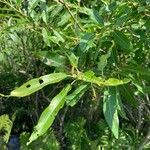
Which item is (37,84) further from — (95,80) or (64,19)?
(64,19)

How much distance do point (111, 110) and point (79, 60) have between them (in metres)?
0.24

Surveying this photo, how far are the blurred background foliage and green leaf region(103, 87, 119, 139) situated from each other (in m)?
0.06

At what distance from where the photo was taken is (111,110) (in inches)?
64.6

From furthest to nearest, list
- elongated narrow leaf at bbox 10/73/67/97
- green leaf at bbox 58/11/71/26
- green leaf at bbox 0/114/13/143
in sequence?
green leaf at bbox 0/114/13/143
green leaf at bbox 58/11/71/26
elongated narrow leaf at bbox 10/73/67/97

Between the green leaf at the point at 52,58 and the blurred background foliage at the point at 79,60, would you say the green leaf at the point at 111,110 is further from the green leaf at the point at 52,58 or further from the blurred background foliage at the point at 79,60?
the green leaf at the point at 52,58

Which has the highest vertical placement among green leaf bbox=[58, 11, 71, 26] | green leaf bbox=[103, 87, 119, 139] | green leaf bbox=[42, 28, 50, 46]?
green leaf bbox=[42, 28, 50, 46]

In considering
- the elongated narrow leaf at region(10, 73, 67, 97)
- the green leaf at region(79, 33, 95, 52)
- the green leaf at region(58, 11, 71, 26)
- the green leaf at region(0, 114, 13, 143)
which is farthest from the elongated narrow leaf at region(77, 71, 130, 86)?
the green leaf at region(0, 114, 13, 143)

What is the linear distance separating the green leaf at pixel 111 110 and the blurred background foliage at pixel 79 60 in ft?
0.21

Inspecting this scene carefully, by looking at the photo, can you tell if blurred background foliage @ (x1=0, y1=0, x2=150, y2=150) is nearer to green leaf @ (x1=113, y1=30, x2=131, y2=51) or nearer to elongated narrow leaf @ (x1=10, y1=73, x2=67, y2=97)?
green leaf @ (x1=113, y1=30, x2=131, y2=51)

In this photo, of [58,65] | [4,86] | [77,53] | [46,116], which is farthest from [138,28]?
[4,86]

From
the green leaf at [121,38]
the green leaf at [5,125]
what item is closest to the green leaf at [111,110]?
the green leaf at [121,38]

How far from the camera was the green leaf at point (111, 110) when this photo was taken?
1627mm

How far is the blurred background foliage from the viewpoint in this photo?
1.69 metres

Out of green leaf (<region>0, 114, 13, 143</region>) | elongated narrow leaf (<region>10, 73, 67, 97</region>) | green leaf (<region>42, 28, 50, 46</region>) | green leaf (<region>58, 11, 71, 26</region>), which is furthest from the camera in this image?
green leaf (<region>0, 114, 13, 143</region>)
